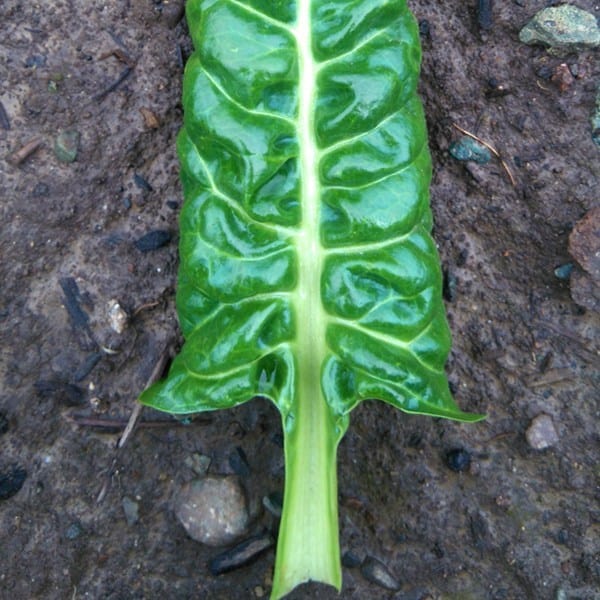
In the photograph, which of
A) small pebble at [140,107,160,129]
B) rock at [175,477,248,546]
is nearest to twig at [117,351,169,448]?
rock at [175,477,248,546]

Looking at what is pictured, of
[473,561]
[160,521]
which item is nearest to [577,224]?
[473,561]

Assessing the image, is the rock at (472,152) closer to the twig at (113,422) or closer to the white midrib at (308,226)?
the white midrib at (308,226)

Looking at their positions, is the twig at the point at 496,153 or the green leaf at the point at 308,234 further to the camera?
the twig at the point at 496,153

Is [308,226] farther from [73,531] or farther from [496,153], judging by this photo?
[73,531]

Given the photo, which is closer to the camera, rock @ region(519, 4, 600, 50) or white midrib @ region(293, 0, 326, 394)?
white midrib @ region(293, 0, 326, 394)

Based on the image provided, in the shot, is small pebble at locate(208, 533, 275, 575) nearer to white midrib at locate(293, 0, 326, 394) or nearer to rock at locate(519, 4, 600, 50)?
white midrib at locate(293, 0, 326, 394)

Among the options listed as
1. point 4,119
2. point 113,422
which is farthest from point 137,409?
point 4,119

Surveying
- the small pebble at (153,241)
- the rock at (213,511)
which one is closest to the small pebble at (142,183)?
the small pebble at (153,241)
